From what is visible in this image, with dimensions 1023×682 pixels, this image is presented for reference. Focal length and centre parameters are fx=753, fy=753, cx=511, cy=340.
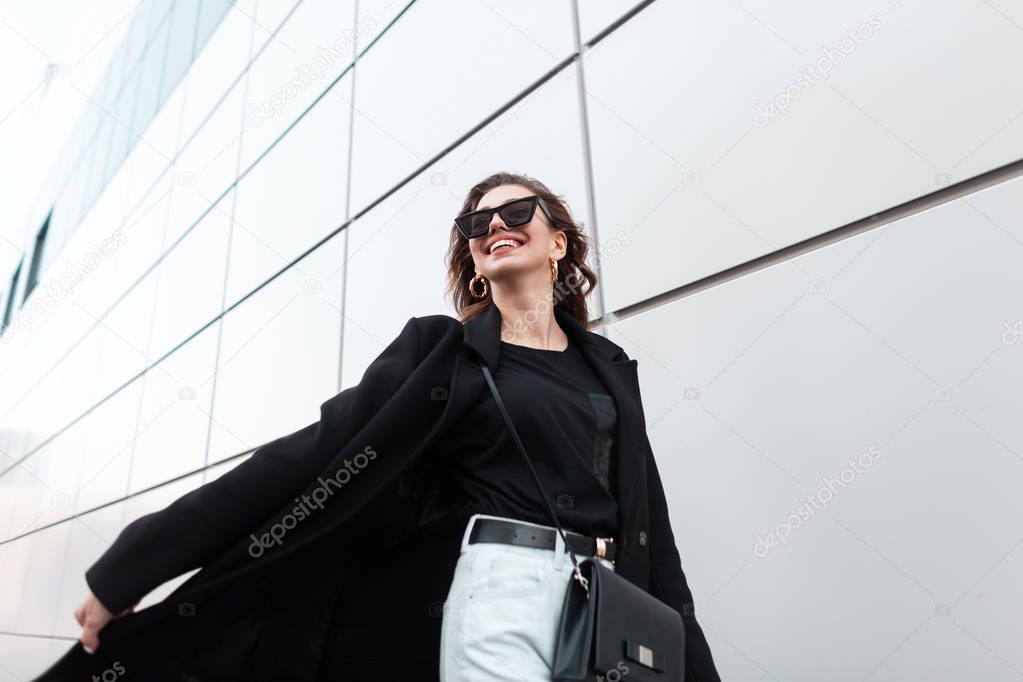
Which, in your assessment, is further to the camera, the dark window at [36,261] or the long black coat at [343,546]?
the dark window at [36,261]

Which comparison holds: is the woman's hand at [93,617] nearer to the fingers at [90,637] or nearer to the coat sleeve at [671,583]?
Result: the fingers at [90,637]

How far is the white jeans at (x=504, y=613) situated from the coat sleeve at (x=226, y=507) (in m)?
0.36

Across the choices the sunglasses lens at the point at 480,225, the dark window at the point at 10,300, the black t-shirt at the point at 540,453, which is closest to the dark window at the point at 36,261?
the dark window at the point at 10,300

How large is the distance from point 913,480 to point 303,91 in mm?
4434

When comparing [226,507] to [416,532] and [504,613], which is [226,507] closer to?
[416,532]

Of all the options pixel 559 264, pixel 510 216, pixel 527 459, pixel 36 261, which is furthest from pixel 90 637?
pixel 36 261

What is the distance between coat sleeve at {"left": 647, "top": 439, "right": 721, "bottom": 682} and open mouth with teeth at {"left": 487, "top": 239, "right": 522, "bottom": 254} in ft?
1.89

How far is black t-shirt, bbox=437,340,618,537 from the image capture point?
1.45 meters

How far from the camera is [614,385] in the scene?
169 centimetres

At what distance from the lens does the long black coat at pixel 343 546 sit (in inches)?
54.4

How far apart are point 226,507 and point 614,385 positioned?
0.84 m

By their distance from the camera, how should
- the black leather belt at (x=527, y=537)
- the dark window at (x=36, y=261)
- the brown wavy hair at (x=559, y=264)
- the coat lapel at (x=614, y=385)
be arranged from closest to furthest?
the black leather belt at (x=527, y=537) < the coat lapel at (x=614, y=385) < the brown wavy hair at (x=559, y=264) < the dark window at (x=36, y=261)

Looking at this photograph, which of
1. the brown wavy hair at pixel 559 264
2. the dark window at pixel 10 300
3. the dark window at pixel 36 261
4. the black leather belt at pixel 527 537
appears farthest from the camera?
the dark window at pixel 10 300

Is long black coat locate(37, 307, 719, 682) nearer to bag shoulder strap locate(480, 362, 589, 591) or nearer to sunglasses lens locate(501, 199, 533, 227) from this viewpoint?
bag shoulder strap locate(480, 362, 589, 591)
